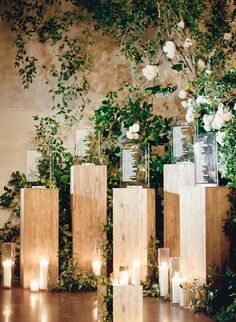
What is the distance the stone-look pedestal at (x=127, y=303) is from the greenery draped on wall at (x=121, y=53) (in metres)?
1.88

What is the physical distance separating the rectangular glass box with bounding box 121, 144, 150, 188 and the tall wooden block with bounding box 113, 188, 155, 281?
0.16m

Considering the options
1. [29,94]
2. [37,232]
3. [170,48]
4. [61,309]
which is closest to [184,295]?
[61,309]

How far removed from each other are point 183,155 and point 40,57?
2.11 metres

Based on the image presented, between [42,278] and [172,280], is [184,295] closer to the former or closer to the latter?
[172,280]

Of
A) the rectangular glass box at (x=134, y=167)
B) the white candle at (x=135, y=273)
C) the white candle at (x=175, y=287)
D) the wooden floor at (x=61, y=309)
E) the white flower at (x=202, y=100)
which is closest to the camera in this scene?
the wooden floor at (x=61, y=309)

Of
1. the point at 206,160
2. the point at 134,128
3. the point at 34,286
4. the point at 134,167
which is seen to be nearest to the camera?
the point at 206,160

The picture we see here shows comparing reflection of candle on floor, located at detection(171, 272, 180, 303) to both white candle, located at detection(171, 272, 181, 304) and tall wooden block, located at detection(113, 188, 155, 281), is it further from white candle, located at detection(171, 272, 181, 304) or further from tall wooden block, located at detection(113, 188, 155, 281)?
Answer: tall wooden block, located at detection(113, 188, 155, 281)

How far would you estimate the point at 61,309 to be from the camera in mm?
4773

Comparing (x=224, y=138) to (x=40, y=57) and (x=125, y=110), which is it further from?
(x=40, y=57)

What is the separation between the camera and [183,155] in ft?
18.5

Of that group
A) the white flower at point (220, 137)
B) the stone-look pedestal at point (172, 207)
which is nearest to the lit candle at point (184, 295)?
the stone-look pedestal at point (172, 207)

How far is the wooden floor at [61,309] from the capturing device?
4.43 metres

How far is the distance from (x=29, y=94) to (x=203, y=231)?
2.80 m

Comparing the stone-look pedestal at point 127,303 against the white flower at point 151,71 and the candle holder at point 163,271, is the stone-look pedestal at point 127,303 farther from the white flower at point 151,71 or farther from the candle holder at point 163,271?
the white flower at point 151,71
